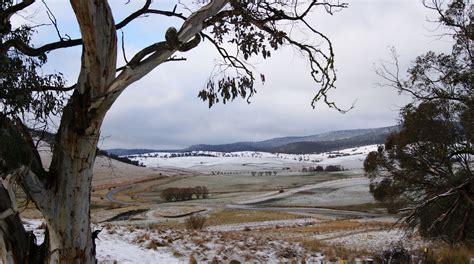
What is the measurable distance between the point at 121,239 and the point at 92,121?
801 cm

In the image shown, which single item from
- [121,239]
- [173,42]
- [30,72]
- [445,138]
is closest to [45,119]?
[30,72]

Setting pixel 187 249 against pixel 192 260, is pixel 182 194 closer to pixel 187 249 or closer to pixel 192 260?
pixel 187 249

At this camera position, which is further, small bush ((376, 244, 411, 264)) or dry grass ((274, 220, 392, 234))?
dry grass ((274, 220, 392, 234))

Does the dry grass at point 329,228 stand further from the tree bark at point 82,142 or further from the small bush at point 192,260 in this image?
the tree bark at point 82,142

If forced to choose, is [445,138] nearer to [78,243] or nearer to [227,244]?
[227,244]

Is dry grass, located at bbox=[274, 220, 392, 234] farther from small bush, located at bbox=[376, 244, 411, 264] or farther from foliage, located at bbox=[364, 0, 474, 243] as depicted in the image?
small bush, located at bbox=[376, 244, 411, 264]

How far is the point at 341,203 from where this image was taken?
6119 centimetres

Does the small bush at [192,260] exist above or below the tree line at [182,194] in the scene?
above

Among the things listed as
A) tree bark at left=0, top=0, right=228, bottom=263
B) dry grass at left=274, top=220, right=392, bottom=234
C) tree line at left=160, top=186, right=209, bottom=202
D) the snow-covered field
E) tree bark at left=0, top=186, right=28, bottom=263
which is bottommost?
tree line at left=160, top=186, right=209, bottom=202

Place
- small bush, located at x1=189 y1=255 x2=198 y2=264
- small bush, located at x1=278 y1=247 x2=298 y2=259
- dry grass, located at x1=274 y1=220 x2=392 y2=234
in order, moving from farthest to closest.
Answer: dry grass, located at x1=274 y1=220 x2=392 y2=234
small bush, located at x1=278 y1=247 x2=298 y2=259
small bush, located at x1=189 y1=255 x2=198 y2=264

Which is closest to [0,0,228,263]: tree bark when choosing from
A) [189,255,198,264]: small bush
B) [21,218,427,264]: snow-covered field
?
[21,218,427,264]: snow-covered field

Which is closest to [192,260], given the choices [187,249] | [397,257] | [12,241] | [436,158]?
[187,249]

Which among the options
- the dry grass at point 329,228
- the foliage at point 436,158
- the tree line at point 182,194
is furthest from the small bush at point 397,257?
the tree line at point 182,194

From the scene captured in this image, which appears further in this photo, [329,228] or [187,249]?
[329,228]
